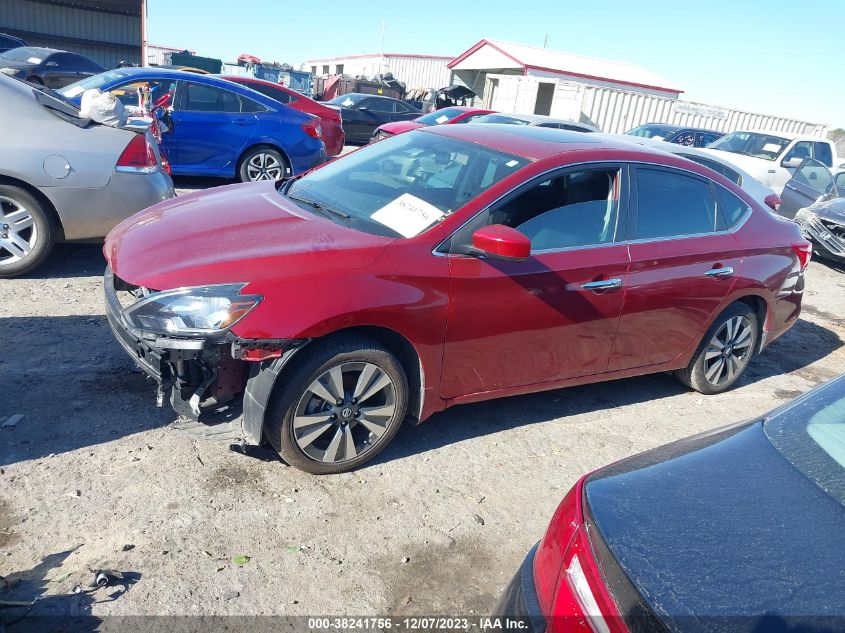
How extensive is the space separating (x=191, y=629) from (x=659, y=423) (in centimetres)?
325

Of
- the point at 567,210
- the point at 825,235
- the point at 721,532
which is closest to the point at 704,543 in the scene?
the point at 721,532

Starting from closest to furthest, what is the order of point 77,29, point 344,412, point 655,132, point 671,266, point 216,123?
point 344,412, point 671,266, point 216,123, point 655,132, point 77,29

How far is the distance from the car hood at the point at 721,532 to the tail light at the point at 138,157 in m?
4.68

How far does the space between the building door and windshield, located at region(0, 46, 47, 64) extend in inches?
654

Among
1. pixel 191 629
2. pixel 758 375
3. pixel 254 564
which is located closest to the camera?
pixel 191 629

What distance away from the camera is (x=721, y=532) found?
1707mm

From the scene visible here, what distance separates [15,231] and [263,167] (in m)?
4.56

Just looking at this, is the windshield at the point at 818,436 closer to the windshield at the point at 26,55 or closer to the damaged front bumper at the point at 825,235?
the damaged front bumper at the point at 825,235

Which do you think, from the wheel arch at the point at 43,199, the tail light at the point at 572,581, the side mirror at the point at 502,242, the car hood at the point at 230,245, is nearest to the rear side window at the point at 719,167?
the side mirror at the point at 502,242

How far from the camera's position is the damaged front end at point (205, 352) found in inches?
113

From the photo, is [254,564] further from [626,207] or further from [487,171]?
[626,207]

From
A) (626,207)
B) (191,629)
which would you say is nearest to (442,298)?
(626,207)

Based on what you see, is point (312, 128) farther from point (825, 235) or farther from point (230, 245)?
point (825, 235)

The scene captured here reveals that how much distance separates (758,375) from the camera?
561 cm
